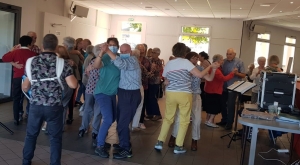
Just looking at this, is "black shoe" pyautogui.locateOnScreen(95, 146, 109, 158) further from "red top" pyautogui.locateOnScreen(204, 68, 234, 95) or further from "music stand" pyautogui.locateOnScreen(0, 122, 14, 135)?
"red top" pyautogui.locateOnScreen(204, 68, 234, 95)

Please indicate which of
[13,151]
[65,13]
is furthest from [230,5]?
[13,151]

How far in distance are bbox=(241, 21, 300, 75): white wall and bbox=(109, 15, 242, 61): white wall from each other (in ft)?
2.30

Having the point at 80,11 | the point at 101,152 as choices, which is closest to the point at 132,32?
the point at 80,11

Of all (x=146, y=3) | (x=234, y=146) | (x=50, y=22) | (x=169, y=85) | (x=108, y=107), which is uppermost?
(x=146, y=3)

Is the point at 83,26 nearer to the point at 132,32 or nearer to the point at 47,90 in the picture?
the point at 132,32

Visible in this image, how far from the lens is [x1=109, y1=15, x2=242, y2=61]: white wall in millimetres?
13828

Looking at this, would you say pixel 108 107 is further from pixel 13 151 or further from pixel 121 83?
pixel 13 151

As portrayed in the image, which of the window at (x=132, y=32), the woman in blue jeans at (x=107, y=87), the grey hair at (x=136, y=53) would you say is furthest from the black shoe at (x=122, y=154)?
the window at (x=132, y=32)

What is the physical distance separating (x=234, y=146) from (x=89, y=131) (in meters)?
2.35

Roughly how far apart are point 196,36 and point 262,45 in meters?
3.80

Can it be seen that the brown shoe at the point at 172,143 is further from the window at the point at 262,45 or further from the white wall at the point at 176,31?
the window at the point at 262,45

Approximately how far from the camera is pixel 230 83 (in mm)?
6254

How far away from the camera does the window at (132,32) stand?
1511 cm

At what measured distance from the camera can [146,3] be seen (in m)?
10.8
